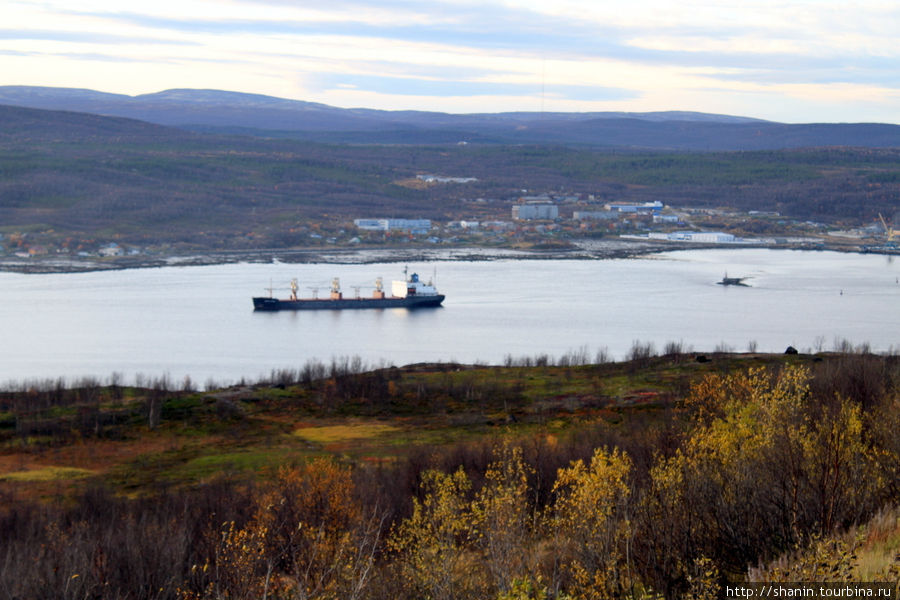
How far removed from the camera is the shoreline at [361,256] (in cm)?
6284

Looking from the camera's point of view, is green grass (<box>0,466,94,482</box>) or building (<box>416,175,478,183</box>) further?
building (<box>416,175,478,183</box>)

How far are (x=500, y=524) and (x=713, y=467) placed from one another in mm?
2491

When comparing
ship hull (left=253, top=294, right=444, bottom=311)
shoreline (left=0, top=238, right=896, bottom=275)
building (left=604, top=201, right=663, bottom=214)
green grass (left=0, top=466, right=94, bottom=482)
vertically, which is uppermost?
building (left=604, top=201, right=663, bottom=214)

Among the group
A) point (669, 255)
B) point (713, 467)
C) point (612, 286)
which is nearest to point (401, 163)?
point (669, 255)

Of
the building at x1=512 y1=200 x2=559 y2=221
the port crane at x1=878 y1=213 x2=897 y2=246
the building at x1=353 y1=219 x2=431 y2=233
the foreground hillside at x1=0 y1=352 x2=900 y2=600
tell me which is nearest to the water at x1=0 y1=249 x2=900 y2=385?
the foreground hillside at x1=0 y1=352 x2=900 y2=600

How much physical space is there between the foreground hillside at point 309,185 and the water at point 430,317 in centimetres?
1734

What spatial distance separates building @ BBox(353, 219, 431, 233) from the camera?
83.4 meters

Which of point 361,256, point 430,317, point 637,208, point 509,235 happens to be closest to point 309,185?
point 509,235

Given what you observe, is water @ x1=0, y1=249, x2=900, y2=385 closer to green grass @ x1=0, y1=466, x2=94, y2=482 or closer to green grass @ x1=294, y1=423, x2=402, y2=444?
green grass @ x1=294, y1=423, x2=402, y2=444

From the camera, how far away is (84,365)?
33.6 meters

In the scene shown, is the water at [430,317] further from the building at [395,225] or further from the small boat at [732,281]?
the building at [395,225]

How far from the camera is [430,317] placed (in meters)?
46.4

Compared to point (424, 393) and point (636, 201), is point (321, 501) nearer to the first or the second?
point (424, 393)

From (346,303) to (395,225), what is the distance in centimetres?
3419
